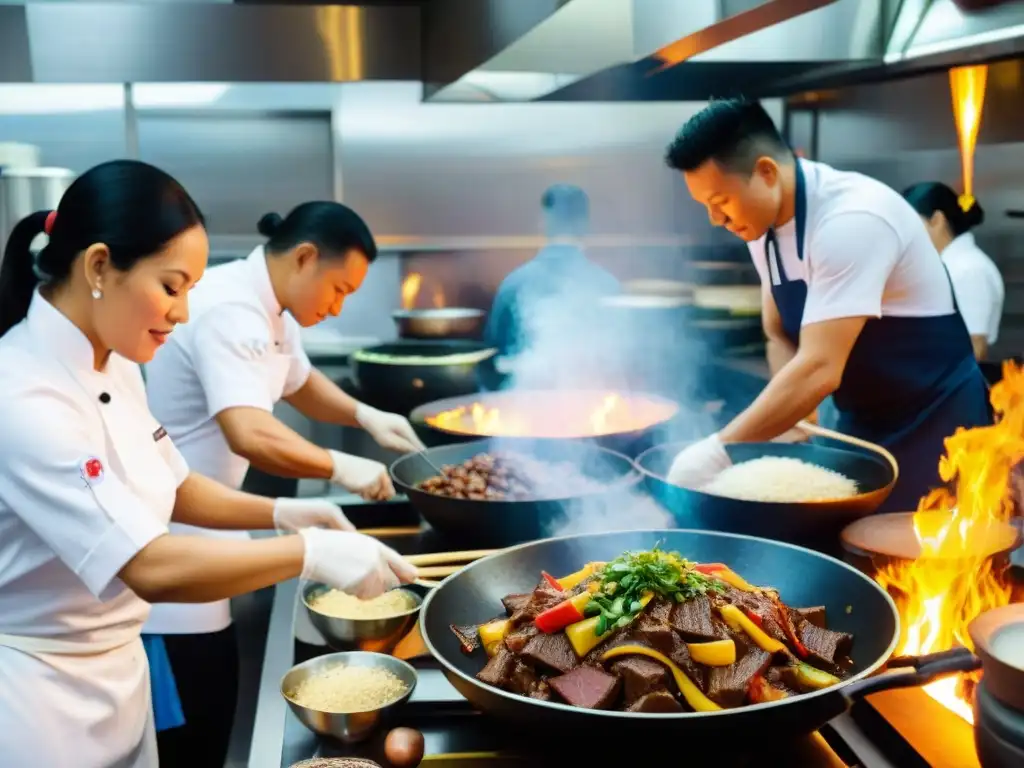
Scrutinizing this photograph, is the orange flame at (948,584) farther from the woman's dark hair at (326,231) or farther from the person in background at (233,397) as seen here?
the woman's dark hair at (326,231)

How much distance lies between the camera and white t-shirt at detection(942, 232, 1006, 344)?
3184mm

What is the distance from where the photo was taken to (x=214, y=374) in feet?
7.71

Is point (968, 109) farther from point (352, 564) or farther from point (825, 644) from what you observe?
point (352, 564)

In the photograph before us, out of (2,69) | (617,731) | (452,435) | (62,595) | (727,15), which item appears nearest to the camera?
(617,731)

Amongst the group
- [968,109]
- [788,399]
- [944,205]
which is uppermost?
[968,109]

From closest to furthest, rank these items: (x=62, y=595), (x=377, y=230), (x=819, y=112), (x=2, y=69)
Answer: (x=62, y=595) → (x=819, y=112) → (x=2, y=69) → (x=377, y=230)

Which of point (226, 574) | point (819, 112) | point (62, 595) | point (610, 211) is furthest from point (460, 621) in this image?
point (610, 211)

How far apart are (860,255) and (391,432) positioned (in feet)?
4.63

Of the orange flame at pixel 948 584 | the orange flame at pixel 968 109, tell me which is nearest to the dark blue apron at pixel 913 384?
the orange flame at pixel 968 109

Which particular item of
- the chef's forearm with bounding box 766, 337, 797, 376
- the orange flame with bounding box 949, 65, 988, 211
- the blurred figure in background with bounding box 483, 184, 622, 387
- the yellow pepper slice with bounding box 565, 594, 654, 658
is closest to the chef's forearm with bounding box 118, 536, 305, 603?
the yellow pepper slice with bounding box 565, 594, 654, 658

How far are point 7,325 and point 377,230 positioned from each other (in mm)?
3537

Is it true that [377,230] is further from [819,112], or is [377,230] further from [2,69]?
[819,112]

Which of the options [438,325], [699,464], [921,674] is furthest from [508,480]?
[438,325]

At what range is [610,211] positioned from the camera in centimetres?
531
